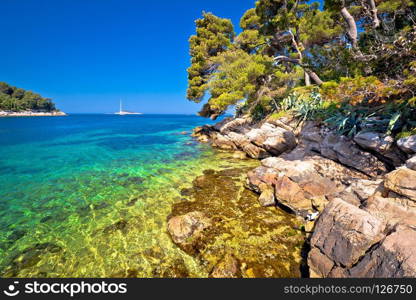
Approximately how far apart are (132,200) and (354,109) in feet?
41.3

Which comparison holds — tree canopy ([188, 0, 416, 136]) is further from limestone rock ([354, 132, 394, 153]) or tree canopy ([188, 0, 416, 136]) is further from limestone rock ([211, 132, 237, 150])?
limestone rock ([211, 132, 237, 150])

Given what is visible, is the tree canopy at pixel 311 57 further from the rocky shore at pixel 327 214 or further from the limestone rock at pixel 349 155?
the rocky shore at pixel 327 214

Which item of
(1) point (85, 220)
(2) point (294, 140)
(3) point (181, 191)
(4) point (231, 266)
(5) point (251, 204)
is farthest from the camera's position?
(2) point (294, 140)

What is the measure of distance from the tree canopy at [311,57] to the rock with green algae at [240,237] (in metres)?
5.16

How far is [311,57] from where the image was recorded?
9281 millimetres

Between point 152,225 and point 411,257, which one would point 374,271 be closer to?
point 411,257

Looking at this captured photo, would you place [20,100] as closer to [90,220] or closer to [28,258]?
[90,220]

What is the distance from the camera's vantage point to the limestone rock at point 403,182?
4.85m

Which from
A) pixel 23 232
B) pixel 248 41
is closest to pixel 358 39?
pixel 23 232

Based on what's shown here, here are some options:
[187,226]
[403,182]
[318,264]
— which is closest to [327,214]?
[318,264]

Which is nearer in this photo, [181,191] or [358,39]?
[358,39]

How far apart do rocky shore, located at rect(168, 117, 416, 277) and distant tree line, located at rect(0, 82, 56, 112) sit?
450ft

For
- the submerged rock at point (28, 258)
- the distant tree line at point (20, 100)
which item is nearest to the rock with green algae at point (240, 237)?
the submerged rock at point (28, 258)

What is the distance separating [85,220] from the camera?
7.02 m
